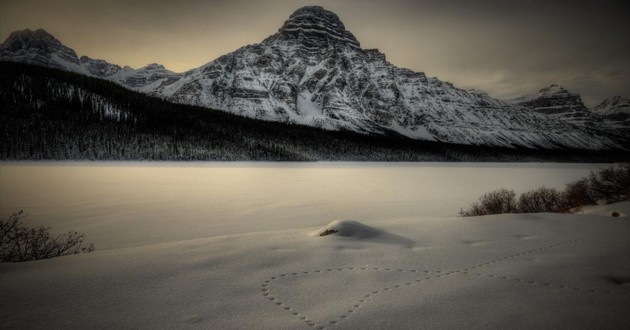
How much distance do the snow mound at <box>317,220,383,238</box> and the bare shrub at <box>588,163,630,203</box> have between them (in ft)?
64.3

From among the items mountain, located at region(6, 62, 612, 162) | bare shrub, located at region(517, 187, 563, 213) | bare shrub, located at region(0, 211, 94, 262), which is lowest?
bare shrub, located at region(517, 187, 563, 213)

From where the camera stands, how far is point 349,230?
7996 mm

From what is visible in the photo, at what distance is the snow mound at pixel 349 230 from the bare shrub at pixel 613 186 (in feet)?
64.3

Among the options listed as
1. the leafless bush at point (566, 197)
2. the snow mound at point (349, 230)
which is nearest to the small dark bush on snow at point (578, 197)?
the leafless bush at point (566, 197)

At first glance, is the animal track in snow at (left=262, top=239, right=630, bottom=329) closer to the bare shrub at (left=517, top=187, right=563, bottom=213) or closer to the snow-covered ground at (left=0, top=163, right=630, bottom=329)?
the snow-covered ground at (left=0, top=163, right=630, bottom=329)

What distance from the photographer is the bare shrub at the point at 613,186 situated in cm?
1842

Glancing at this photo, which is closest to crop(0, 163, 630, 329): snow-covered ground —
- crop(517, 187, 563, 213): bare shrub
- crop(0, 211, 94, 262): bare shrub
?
crop(0, 211, 94, 262): bare shrub

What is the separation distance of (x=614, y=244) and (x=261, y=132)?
138m

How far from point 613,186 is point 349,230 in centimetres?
2133

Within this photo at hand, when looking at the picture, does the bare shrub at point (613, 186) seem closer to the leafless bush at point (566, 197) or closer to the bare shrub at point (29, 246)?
the leafless bush at point (566, 197)

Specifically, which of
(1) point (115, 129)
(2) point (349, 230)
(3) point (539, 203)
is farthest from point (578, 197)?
(1) point (115, 129)

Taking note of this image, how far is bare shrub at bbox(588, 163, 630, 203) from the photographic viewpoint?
60.4 feet

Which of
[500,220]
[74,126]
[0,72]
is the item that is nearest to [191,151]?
[74,126]

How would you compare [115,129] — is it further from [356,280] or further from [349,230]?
[356,280]
